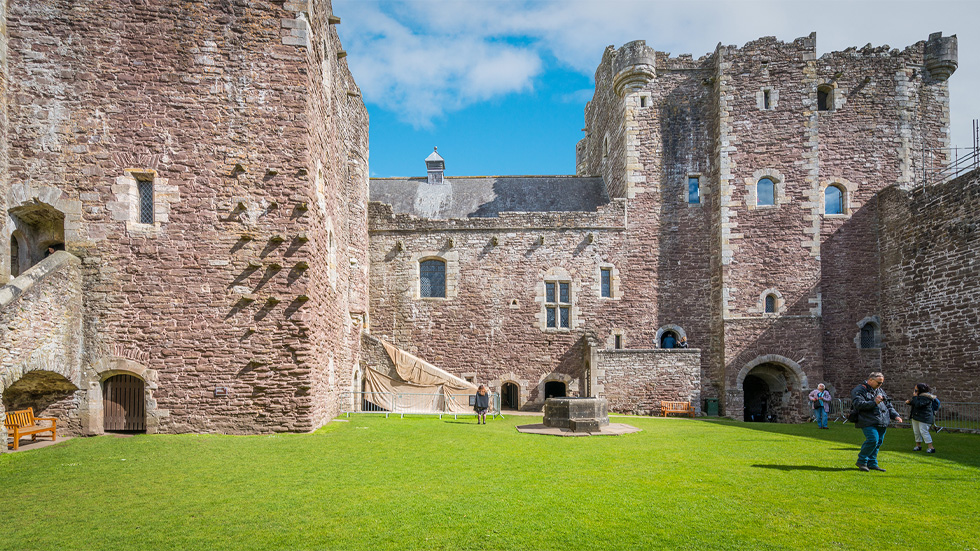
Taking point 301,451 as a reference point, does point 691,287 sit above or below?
above

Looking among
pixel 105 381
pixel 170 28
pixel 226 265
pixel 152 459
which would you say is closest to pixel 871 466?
pixel 152 459

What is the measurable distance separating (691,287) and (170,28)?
1807 cm

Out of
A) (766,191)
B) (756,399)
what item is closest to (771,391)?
(756,399)

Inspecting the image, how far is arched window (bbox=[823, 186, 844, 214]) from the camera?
21.3 m

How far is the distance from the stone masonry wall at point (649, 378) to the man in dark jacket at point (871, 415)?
37.0 feet

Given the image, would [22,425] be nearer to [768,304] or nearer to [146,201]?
[146,201]

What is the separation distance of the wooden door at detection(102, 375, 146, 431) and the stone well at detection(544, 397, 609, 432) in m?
9.13

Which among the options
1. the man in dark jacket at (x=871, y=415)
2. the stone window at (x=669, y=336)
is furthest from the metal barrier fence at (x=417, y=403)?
the man in dark jacket at (x=871, y=415)

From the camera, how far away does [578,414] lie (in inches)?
533

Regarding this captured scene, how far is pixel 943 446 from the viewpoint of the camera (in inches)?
445

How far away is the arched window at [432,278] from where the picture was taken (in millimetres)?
22094

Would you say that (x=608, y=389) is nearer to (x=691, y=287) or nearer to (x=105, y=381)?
(x=691, y=287)

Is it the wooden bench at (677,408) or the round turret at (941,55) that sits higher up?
the round turret at (941,55)

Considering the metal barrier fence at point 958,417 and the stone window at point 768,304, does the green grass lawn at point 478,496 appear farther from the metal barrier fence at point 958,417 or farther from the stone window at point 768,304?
the stone window at point 768,304
